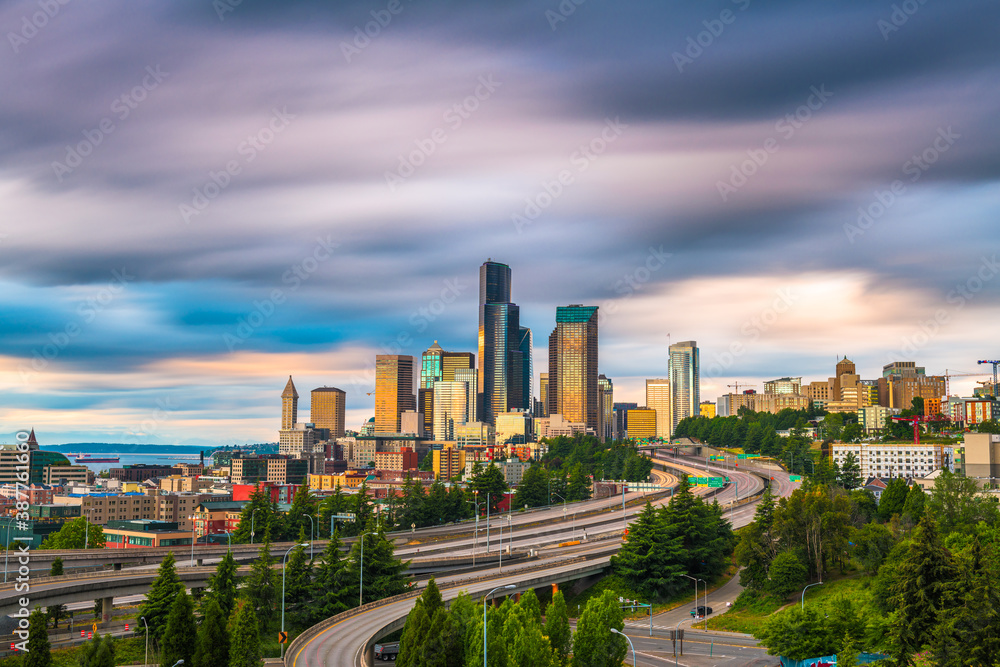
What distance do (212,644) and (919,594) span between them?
47.1 m

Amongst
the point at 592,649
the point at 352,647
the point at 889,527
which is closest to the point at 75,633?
the point at 352,647

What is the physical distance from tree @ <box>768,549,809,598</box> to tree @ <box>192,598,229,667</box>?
193ft

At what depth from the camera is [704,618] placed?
99.4 meters

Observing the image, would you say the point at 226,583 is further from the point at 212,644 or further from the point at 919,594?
the point at 919,594

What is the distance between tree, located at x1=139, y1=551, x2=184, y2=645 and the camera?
7912cm

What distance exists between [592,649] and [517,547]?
6626 centimetres

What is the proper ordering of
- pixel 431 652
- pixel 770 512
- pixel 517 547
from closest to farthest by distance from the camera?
pixel 431 652, pixel 770 512, pixel 517 547

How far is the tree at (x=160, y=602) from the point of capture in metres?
79.1

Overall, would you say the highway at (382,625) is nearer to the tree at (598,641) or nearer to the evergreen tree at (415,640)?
the evergreen tree at (415,640)

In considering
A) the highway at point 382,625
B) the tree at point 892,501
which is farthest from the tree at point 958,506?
the highway at point 382,625

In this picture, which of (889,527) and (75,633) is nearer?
(75,633)

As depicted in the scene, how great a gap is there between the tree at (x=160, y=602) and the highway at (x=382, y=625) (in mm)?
13907

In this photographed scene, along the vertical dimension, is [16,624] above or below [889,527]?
below

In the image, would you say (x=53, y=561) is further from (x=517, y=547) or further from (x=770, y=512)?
(x=770, y=512)
